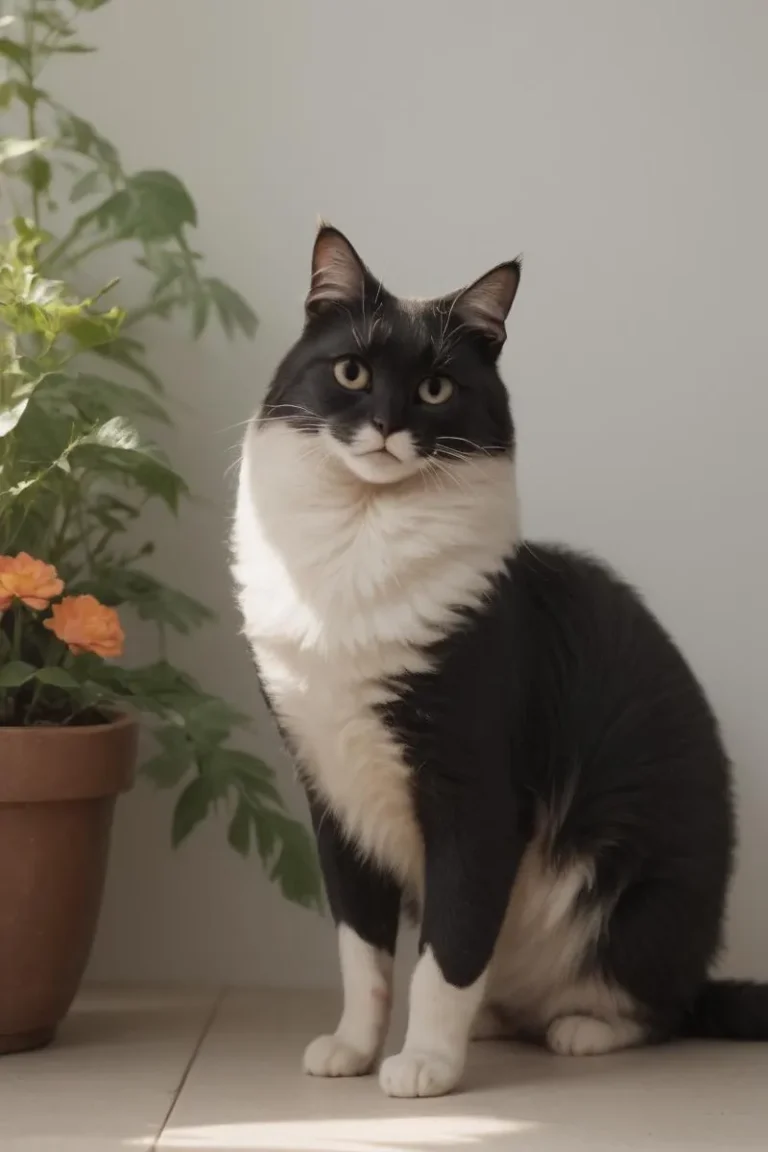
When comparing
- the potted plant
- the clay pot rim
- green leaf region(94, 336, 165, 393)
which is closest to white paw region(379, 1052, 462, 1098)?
the potted plant

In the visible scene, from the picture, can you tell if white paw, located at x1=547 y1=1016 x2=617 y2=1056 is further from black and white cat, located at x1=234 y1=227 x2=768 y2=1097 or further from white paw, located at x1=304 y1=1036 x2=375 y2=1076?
white paw, located at x1=304 y1=1036 x2=375 y2=1076

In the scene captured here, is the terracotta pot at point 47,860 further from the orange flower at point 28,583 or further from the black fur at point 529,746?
the black fur at point 529,746

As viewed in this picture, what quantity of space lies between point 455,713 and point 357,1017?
317 mm

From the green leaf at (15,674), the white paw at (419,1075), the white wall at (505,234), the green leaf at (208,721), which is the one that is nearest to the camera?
the white paw at (419,1075)

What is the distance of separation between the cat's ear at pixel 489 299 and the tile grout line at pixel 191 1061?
2.40 ft

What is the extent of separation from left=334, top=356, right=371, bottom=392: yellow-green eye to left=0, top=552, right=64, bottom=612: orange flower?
0.33m

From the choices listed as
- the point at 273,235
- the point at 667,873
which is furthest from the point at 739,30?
the point at 667,873

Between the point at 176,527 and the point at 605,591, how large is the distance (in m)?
0.58

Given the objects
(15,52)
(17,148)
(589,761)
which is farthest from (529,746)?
(15,52)

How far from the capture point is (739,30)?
1.60 m

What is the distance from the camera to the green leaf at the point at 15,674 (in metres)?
1.16

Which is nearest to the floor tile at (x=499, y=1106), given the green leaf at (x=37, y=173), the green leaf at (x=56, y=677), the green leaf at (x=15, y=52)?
the green leaf at (x=56, y=677)

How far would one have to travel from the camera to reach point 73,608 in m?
1.21

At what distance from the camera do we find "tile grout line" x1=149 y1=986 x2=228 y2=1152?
3.23 feet
